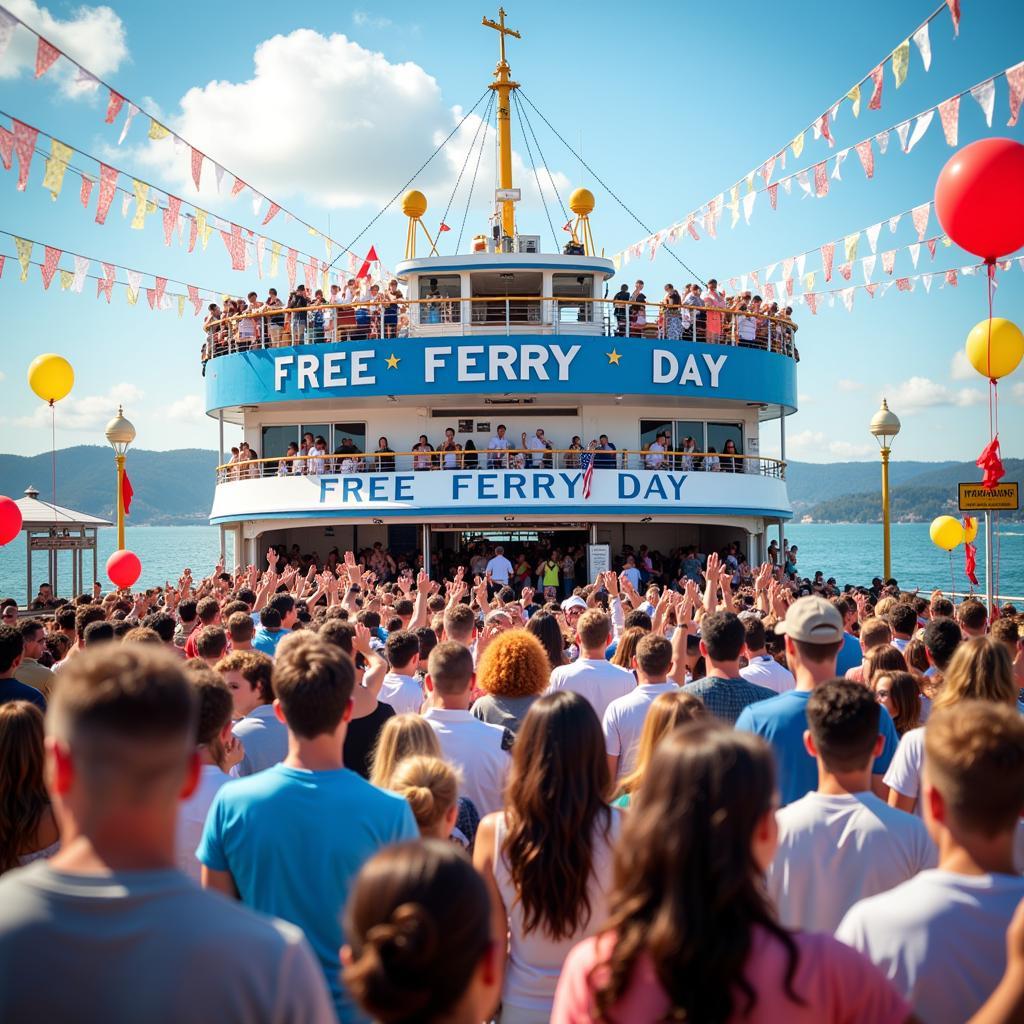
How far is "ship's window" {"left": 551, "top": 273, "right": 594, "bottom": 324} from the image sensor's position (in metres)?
24.6

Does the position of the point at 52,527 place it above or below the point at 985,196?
below

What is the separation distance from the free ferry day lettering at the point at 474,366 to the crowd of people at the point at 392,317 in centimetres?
64

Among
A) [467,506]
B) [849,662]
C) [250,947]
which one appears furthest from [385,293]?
[250,947]

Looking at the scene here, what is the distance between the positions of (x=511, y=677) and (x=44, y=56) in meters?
10.9

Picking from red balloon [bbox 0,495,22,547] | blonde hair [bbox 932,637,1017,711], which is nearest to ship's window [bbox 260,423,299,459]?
red balloon [bbox 0,495,22,547]

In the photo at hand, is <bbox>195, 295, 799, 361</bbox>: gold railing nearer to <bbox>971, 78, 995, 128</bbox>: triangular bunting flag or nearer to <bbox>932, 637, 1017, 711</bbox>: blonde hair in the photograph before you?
<bbox>971, 78, 995, 128</bbox>: triangular bunting flag

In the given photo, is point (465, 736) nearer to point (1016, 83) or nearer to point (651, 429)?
point (1016, 83)

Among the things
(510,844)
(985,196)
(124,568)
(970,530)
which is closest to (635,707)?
(510,844)

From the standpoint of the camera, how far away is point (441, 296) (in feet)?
82.9

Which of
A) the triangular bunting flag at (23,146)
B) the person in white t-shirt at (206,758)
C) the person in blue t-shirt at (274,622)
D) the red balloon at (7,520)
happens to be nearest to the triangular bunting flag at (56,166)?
the triangular bunting flag at (23,146)

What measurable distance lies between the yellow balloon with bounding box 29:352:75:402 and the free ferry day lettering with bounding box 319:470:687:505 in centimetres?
736

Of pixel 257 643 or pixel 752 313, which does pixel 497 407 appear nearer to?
pixel 752 313

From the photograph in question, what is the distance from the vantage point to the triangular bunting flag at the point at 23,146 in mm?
13102

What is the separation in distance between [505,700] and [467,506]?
17.0 m
